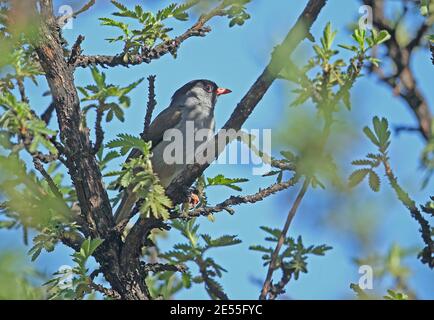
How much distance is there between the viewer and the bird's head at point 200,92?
9352 millimetres

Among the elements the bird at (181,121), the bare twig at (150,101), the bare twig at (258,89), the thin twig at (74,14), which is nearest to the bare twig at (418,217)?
the bare twig at (258,89)

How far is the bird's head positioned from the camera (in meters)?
9.35

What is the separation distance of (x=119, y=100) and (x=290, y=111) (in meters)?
2.18

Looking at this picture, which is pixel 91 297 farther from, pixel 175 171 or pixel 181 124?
pixel 181 124

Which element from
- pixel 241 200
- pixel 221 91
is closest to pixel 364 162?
pixel 241 200

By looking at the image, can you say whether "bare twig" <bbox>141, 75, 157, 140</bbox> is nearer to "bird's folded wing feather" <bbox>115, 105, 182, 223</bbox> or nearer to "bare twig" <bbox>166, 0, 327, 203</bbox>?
"bare twig" <bbox>166, 0, 327, 203</bbox>

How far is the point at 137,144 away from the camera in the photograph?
494cm

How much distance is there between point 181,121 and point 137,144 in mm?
3788

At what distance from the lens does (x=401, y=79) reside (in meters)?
5.71

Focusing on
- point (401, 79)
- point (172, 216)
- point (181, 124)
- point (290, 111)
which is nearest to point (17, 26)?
point (172, 216)

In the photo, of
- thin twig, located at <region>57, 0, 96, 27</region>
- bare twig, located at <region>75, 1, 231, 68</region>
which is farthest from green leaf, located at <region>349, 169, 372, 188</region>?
thin twig, located at <region>57, 0, 96, 27</region>

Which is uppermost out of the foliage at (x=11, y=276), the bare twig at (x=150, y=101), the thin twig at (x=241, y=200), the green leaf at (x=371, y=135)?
the bare twig at (x=150, y=101)

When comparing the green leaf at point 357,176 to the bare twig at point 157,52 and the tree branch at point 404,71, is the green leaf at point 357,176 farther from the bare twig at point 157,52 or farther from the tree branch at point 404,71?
the bare twig at point 157,52

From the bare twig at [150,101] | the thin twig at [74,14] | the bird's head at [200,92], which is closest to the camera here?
the bare twig at [150,101]
